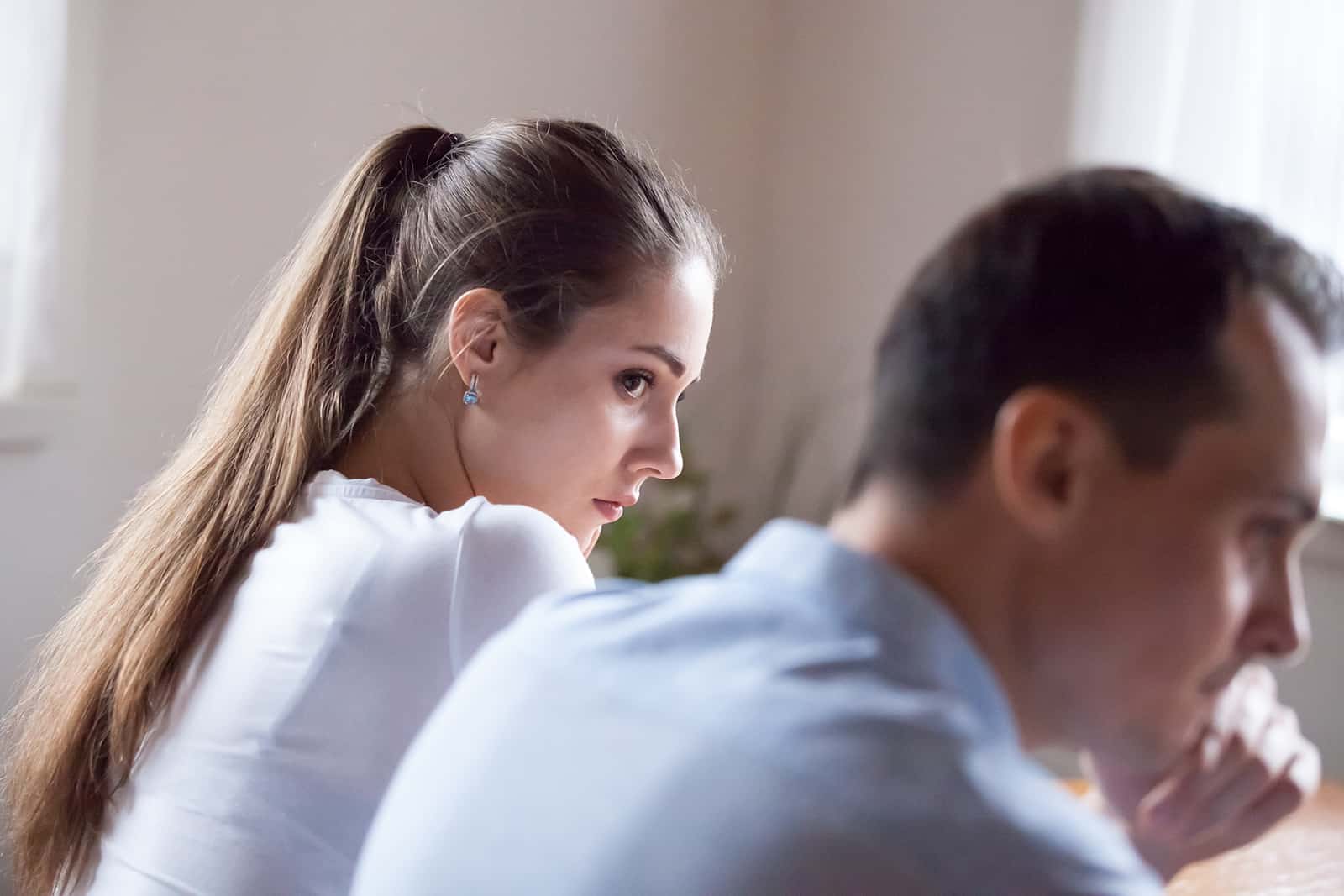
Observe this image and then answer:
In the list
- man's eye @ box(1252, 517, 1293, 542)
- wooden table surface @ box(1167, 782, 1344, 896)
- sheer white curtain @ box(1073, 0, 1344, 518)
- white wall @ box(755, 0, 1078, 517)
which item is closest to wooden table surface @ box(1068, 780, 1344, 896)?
wooden table surface @ box(1167, 782, 1344, 896)

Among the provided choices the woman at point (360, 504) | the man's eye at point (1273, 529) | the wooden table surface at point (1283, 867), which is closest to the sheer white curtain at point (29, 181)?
the woman at point (360, 504)

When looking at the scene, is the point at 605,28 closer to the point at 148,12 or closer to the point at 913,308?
the point at 148,12

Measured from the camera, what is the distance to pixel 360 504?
3.82 feet

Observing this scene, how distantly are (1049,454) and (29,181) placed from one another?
6.98 ft

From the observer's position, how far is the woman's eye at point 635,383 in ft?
4.59

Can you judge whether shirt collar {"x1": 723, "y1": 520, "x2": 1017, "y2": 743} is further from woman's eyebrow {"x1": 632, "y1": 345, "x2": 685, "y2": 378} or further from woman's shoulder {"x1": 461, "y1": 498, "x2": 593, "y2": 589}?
woman's eyebrow {"x1": 632, "y1": 345, "x2": 685, "y2": 378}

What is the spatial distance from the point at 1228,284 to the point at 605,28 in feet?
9.58

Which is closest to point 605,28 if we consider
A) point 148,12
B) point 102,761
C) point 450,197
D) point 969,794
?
point 148,12

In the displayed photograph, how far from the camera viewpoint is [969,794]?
22.2 inches

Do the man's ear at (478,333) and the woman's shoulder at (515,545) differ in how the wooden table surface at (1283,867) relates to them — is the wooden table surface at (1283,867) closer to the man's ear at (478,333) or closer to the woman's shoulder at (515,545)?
the woman's shoulder at (515,545)

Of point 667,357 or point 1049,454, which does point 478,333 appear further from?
point 1049,454

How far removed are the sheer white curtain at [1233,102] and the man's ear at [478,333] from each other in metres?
1.86

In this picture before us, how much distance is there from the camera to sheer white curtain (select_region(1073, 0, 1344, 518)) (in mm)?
2689

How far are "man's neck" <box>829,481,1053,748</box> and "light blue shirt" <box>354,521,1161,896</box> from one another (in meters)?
0.02
